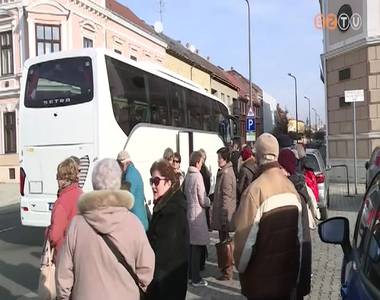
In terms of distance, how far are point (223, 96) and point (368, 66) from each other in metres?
38.1

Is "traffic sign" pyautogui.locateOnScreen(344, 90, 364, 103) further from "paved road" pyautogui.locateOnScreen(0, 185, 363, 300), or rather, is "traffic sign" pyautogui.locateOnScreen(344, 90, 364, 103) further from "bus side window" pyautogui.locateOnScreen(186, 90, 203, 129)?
"bus side window" pyautogui.locateOnScreen(186, 90, 203, 129)

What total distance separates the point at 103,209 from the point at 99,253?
0.91 ft

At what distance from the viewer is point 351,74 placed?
22.6 m

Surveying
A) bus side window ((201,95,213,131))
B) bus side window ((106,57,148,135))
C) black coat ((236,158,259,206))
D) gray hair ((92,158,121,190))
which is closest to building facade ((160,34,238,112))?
bus side window ((201,95,213,131))

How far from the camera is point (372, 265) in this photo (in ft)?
9.34

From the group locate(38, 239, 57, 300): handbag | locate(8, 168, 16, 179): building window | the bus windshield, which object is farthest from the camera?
locate(8, 168, 16, 179): building window

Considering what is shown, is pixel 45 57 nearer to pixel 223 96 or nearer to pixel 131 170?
pixel 131 170

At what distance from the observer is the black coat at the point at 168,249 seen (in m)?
4.27

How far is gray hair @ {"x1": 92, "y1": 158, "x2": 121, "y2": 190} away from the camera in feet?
12.5

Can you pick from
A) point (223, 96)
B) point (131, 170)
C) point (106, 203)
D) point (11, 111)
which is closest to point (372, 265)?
point (106, 203)

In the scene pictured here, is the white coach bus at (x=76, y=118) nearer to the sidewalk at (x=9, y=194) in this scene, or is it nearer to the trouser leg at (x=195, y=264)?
the trouser leg at (x=195, y=264)

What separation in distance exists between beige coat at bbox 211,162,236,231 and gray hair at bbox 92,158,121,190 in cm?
413

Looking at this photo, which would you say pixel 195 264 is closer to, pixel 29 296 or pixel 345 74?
pixel 29 296

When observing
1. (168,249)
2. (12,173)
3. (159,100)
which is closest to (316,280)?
(168,249)
